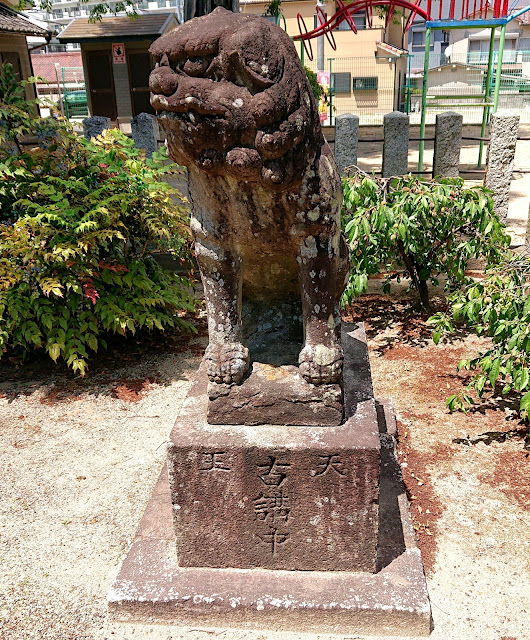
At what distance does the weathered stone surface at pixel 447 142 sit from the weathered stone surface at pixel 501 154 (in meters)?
0.48

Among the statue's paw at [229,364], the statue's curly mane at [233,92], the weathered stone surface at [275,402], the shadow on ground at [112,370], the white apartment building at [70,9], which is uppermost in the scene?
the white apartment building at [70,9]

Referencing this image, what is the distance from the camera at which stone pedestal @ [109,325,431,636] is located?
230cm

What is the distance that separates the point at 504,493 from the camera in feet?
10.2

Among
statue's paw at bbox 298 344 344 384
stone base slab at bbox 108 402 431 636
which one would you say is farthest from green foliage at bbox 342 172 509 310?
stone base slab at bbox 108 402 431 636

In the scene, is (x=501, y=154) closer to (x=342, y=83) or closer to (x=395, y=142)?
(x=395, y=142)

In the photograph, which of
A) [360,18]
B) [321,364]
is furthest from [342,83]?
[321,364]

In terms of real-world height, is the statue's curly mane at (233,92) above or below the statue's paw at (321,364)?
above

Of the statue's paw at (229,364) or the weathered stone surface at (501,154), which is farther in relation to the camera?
the weathered stone surface at (501,154)

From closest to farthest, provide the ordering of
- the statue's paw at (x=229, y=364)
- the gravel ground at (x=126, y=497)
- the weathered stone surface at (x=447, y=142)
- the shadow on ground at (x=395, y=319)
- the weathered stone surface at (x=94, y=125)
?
the statue's paw at (x=229, y=364) → the gravel ground at (x=126, y=497) → the shadow on ground at (x=395, y=319) → the weathered stone surface at (x=94, y=125) → the weathered stone surface at (x=447, y=142)

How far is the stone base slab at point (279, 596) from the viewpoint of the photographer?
2309 millimetres

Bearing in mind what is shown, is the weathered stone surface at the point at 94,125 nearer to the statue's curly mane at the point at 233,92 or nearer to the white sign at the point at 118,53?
the statue's curly mane at the point at 233,92

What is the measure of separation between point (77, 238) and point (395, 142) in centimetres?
411

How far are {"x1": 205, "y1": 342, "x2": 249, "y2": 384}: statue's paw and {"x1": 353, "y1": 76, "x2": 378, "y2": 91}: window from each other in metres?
17.8

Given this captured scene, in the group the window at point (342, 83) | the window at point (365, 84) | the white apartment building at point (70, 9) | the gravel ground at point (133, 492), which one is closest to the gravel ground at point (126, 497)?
the gravel ground at point (133, 492)
